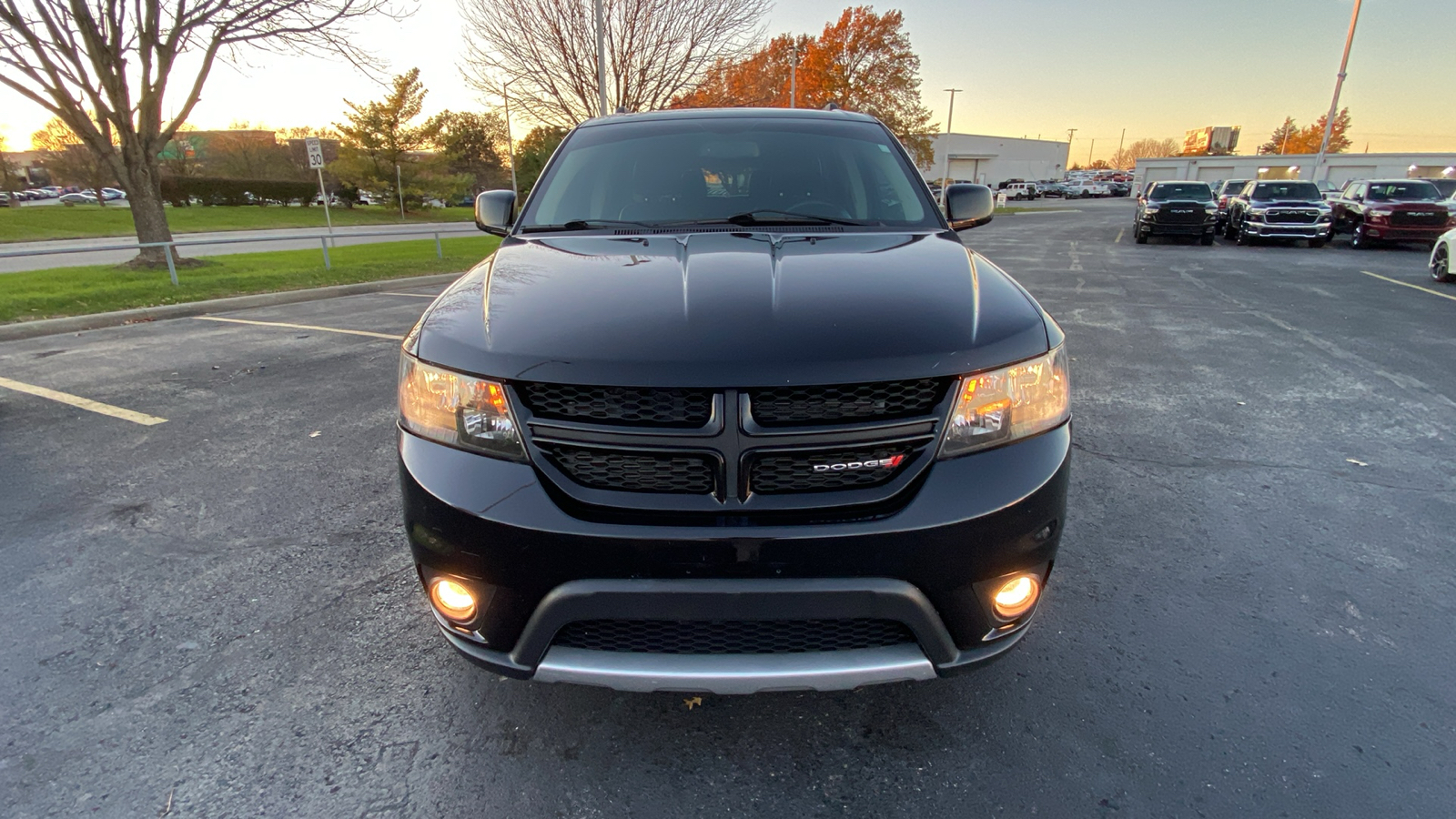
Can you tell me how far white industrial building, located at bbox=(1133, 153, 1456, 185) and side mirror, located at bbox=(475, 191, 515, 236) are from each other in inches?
2179

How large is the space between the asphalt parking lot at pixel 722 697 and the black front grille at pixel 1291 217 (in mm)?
16059

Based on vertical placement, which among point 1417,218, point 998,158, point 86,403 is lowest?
point 86,403

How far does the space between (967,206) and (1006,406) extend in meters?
1.80

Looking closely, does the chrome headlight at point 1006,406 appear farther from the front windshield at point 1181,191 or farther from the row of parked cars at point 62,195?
the row of parked cars at point 62,195

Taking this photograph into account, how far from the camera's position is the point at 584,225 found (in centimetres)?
279

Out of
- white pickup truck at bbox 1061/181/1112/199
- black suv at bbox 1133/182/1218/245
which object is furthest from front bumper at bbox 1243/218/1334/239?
white pickup truck at bbox 1061/181/1112/199

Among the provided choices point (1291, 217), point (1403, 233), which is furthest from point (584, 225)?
point (1403, 233)

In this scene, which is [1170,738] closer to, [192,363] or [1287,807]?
[1287,807]

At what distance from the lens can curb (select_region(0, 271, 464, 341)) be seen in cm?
793

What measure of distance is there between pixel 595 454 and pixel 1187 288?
11666 millimetres

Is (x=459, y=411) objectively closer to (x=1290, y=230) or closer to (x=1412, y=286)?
(x=1412, y=286)

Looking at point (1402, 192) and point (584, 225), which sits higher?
point (1402, 192)

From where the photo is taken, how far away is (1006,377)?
5.53 ft

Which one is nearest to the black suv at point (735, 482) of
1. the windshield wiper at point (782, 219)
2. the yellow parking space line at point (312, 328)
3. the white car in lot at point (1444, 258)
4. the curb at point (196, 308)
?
the windshield wiper at point (782, 219)
